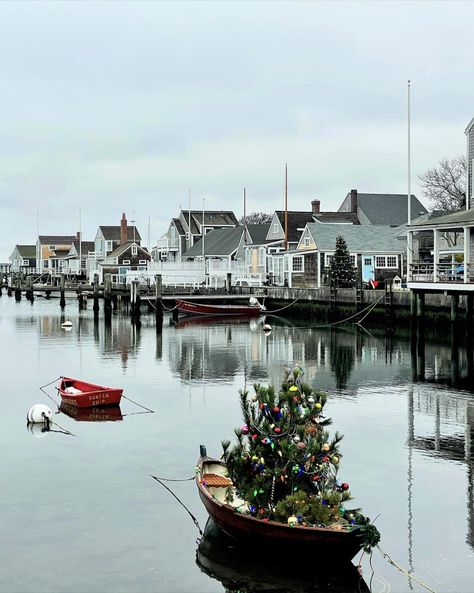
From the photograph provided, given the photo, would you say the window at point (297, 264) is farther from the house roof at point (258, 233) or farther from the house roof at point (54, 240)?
the house roof at point (54, 240)

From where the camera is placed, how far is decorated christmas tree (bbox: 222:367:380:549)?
13.3 meters

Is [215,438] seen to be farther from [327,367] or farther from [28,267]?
[28,267]

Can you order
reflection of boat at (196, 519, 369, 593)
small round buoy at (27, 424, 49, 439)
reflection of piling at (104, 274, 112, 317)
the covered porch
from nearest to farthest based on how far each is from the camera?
reflection of boat at (196, 519, 369, 593)
small round buoy at (27, 424, 49, 439)
the covered porch
reflection of piling at (104, 274, 112, 317)

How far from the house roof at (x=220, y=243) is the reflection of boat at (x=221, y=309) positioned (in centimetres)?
2743

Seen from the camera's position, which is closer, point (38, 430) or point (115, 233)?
point (38, 430)

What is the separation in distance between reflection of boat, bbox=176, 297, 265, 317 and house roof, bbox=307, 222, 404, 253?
297 inches

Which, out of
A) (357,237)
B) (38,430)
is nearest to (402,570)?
(38,430)

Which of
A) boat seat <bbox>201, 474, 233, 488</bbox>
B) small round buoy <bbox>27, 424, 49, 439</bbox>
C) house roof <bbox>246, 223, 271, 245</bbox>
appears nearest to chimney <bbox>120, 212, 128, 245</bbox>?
house roof <bbox>246, 223, 271, 245</bbox>

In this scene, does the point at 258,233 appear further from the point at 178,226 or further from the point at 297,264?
the point at 178,226

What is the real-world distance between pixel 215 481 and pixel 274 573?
2.75m

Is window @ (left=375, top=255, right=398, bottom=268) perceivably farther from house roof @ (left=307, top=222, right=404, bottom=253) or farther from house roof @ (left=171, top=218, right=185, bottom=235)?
house roof @ (left=171, top=218, right=185, bottom=235)

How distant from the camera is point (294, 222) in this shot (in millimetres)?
89250

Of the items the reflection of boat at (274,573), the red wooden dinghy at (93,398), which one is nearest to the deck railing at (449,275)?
the red wooden dinghy at (93,398)

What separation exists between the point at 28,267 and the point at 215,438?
17571 cm
